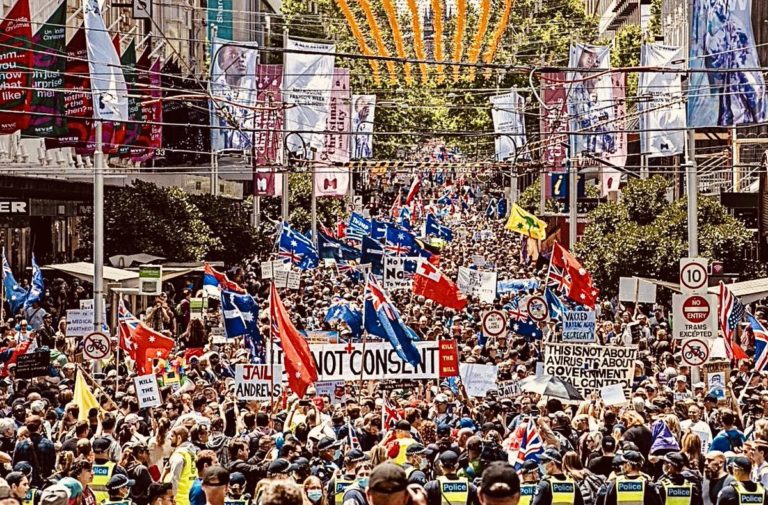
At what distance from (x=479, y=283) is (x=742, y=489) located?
17.5 m

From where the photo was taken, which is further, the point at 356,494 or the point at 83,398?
the point at 83,398

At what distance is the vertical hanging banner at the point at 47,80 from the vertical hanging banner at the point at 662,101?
1048 centimetres

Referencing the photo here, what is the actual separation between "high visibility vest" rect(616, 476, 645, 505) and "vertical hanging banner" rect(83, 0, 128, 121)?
17.0m

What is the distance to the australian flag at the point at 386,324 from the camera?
16547mm

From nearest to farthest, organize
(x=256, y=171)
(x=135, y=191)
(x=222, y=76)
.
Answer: (x=222, y=76), (x=135, y=191), (x=256, y=171)

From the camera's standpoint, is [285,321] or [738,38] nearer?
[285,321]

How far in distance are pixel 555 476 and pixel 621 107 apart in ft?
86.4

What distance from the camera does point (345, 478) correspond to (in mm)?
11875

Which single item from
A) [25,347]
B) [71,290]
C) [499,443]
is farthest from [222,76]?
[499,443]

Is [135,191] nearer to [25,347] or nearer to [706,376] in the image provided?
[25,347]

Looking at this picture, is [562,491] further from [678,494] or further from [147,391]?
[147,391]

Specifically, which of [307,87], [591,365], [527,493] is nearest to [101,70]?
[307,87]

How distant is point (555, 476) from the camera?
11.4 metres

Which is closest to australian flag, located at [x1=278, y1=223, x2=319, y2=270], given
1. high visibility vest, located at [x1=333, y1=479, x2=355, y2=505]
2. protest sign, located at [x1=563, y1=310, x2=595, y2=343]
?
protest sign, located at [x1=563, y1=310, x2=595, y2=343]
